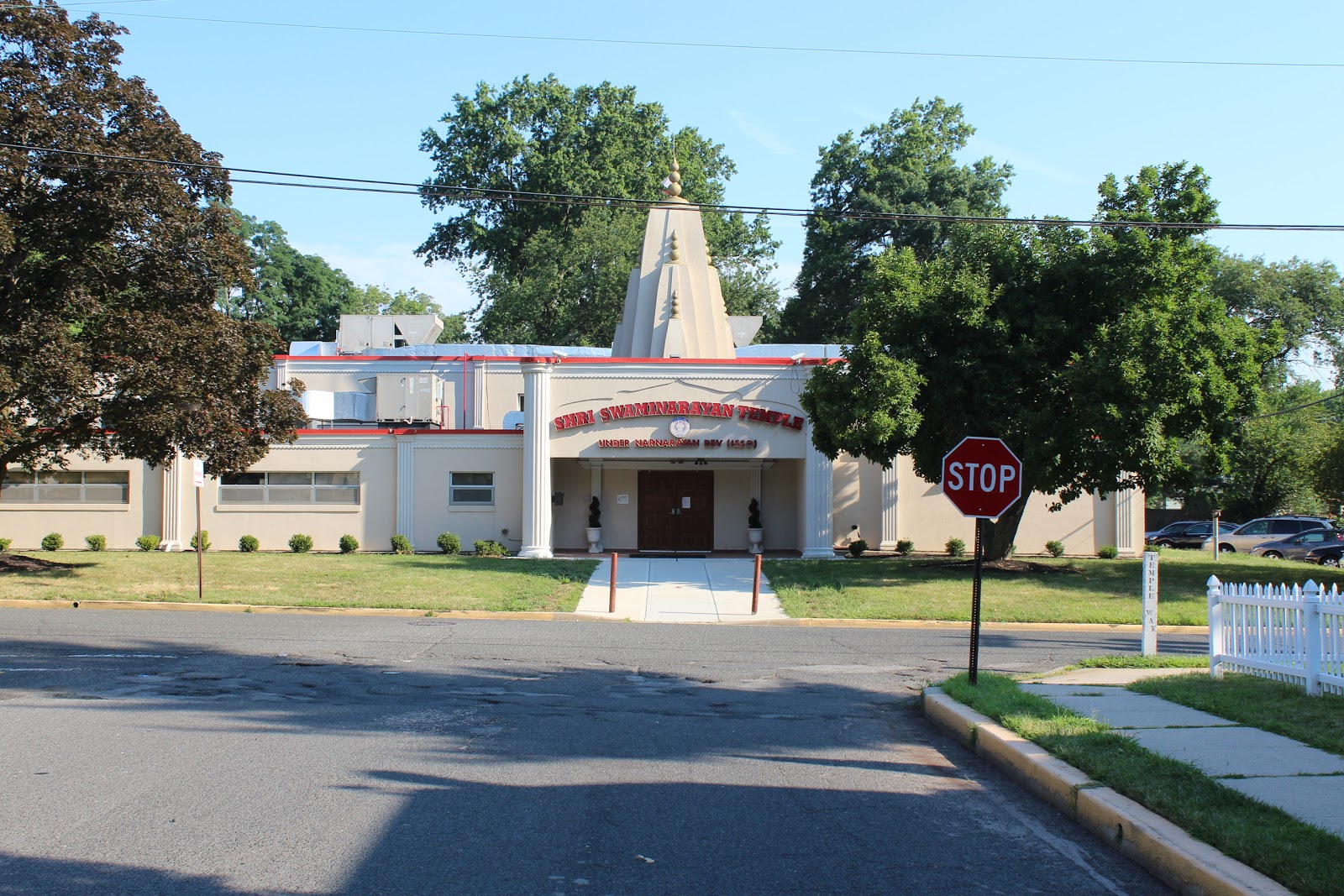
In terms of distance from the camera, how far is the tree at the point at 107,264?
19.4 meters

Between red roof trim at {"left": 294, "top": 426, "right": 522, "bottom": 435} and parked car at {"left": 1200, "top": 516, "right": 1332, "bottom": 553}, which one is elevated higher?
red roof trim at {"left": 294, "top": 426, "right": 522, "bottom": 435}

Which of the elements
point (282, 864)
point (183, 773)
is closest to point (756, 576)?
point (183, 773)

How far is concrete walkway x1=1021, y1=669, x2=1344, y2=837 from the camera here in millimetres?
6445

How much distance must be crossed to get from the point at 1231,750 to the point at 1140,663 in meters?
5.05

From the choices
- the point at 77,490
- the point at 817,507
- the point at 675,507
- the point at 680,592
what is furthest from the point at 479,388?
the point at 680,592

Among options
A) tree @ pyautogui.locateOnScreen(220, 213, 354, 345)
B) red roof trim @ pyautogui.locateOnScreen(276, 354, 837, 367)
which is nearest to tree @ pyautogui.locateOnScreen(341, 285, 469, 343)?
tree @ pyautogui.locateOnScreen(220, 213, 354, 345)

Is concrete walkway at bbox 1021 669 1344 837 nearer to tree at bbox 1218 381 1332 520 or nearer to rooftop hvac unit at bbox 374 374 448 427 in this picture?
rooftop hvac unit at bbox 374 374 448 427

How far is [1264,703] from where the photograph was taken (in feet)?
31.0

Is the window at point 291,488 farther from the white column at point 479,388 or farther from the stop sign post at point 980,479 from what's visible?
the stop sign post at point 980,479

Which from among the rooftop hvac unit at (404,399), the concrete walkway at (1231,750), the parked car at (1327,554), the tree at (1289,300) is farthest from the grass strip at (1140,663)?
the tree at (1289,300)

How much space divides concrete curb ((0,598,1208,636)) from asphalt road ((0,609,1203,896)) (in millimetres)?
5186

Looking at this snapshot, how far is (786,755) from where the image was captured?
27.2 feet

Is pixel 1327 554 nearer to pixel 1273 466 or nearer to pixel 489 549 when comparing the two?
pixel 1273 466

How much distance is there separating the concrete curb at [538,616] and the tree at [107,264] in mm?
3163
